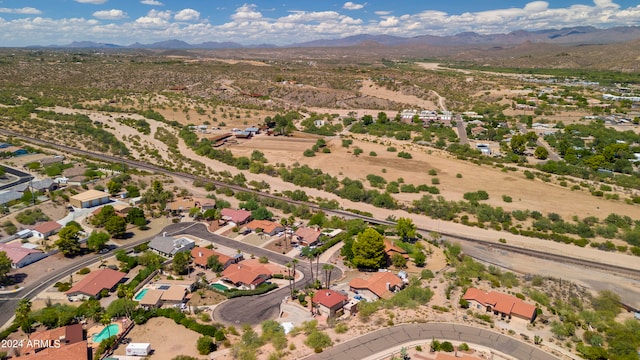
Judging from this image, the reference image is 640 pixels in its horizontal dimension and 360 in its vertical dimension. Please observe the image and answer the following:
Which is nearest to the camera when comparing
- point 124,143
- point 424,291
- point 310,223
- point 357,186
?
point 424,291

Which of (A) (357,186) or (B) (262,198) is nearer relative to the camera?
(B) (262,198)

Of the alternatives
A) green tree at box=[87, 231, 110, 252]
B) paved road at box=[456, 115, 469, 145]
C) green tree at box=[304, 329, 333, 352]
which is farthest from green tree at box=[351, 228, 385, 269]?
paved road at box=[456, 115, 469, 145]

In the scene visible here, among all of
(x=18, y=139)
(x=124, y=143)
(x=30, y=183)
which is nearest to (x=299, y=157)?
(x=124, y=143)

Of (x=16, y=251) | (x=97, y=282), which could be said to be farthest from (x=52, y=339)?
(x=16, y=251)

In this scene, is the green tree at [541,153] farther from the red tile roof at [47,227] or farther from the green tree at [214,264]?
the red tile roof at [47,227]

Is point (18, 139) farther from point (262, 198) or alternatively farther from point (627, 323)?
point (627, 323)

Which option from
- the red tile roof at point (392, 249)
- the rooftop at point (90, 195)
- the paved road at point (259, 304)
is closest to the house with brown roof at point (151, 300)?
the paved road at point (259, 304)

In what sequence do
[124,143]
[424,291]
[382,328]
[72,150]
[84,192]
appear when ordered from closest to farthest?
[382,328]
[424,291]
[84,192]
[72,150]
[124,143]
